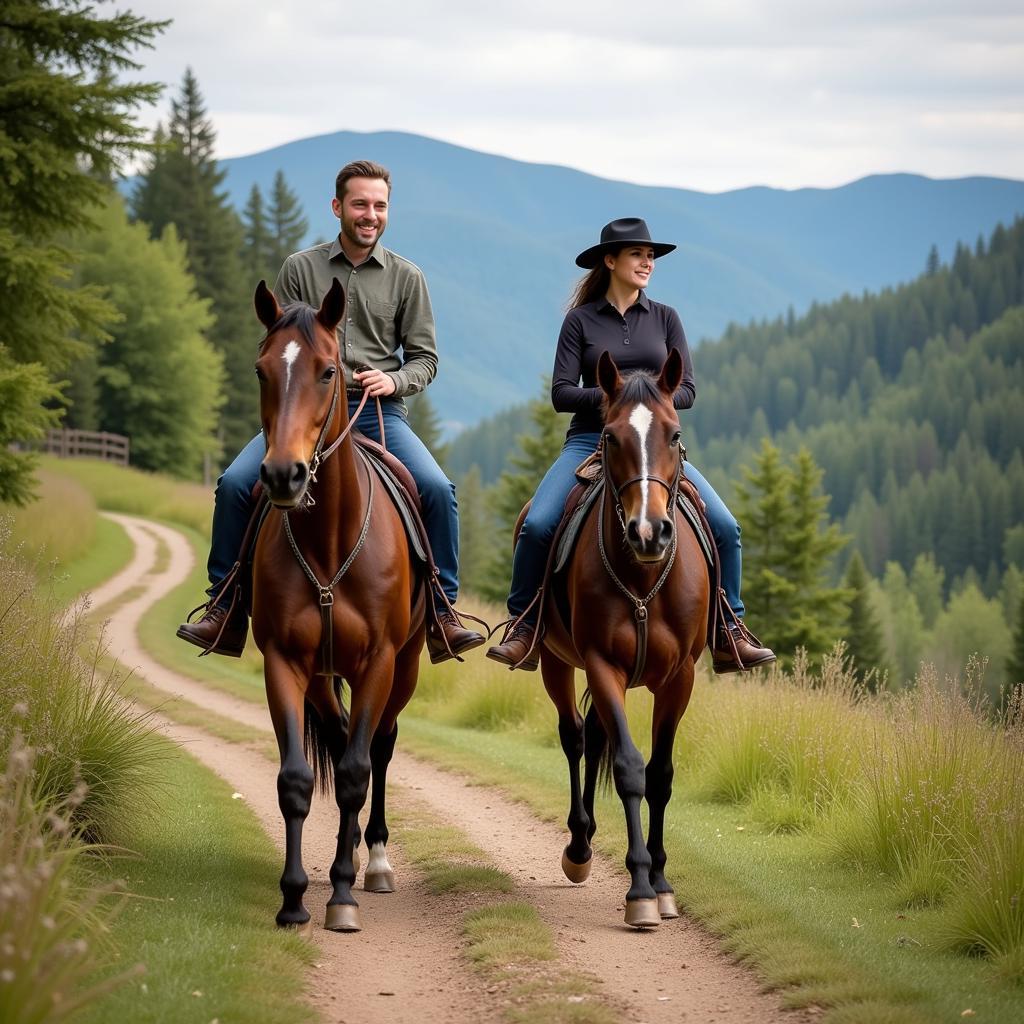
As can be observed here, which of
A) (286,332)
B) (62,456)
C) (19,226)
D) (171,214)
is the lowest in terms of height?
(62,456)

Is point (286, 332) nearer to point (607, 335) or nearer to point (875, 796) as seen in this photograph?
point (607, 335)

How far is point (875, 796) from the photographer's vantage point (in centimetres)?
943

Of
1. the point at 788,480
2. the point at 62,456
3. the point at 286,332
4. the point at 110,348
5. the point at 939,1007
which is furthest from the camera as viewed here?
the point at 110,348

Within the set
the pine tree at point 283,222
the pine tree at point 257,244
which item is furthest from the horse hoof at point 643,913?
the pine tree at point 283,222

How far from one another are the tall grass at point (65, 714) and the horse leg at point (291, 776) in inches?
54.8

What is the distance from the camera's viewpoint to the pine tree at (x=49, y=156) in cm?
2070

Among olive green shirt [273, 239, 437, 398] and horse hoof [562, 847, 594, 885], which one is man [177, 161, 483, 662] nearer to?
olive green shirt [273, 239, 437, 398]

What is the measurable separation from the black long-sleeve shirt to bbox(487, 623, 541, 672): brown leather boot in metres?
1.45

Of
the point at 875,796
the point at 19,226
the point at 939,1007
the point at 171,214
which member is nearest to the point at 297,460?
the point at 939,1007

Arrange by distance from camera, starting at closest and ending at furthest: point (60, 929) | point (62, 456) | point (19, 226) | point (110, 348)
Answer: point (60, 929), point (19, 226), point (62, 456), point (110, 348)

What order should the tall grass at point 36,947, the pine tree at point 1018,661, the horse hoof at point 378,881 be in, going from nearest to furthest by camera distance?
the tall grass at point 36,947 → the horse hoof at point 378,881 → the pine tree at point 1018,661

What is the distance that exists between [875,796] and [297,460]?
4909 mm

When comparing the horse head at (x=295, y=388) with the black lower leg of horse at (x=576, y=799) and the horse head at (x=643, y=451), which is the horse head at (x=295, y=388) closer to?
the horse head at (x=643, y=451)

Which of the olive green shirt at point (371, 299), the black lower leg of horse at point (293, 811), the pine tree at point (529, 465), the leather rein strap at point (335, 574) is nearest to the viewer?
the black lower leg of horse at point (293, 811)
